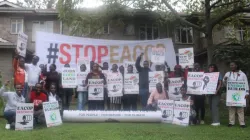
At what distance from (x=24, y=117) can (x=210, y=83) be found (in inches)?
230

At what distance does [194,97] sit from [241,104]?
1.50m

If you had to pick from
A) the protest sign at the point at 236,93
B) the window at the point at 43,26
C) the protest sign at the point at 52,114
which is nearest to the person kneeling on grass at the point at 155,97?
the protest sign at the point at 236,93

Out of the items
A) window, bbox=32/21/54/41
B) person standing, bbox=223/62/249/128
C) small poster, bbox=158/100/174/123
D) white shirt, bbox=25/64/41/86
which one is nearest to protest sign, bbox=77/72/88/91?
white shirt, bbox=25/64/41/86

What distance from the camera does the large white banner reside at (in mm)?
12719

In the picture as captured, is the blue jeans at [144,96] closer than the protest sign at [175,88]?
No

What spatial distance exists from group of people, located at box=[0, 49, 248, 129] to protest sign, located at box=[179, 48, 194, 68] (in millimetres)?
678

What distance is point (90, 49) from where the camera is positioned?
1350 centimetres

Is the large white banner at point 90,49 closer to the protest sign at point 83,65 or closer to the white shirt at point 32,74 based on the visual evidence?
the protest sign at point 83,65

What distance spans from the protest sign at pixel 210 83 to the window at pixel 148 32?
15.3 metres

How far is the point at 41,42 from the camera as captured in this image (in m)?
12.8

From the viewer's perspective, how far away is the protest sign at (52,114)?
9656mm

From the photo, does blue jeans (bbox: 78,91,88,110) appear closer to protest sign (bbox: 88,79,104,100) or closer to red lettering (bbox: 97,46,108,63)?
protest sign (bbox: 88,79,104,100)

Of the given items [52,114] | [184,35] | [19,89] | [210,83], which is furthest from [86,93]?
[184,35]

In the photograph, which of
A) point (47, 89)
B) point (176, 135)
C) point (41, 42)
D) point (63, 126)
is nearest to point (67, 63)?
point (41, 42)
